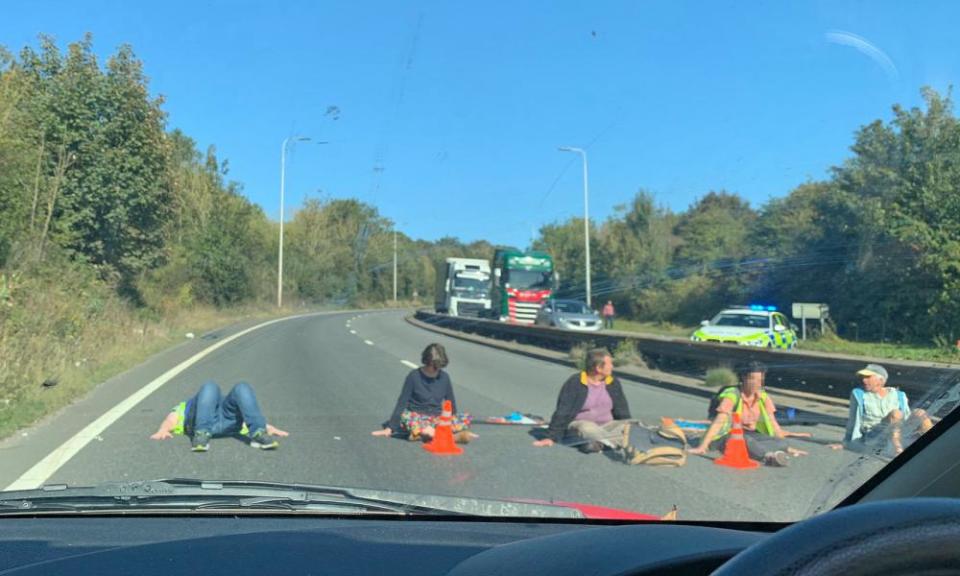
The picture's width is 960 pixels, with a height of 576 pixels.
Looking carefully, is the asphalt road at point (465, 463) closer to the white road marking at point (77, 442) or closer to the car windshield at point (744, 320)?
the white road marking at point (77, 442)

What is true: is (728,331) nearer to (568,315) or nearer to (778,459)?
(778,459)

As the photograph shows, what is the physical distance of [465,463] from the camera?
828 cm

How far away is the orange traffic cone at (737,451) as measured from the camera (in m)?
7.54

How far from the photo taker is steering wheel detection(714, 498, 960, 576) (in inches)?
47.4

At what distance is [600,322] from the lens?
27984 millimetres

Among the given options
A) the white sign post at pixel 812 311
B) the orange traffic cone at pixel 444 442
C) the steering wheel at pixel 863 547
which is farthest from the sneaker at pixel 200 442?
the steering wheel at pixel 863 547

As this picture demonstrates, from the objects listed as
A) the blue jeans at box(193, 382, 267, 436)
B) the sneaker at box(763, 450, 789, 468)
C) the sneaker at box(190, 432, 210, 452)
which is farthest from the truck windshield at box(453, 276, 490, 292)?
the sneaker at box(763, 450, 789, 468)

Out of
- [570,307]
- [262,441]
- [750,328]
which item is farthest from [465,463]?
[570,307]

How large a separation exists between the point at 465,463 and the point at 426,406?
59.0 inches

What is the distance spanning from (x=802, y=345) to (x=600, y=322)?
62.4ft

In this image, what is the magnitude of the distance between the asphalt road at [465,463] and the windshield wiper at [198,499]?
211 centimetres

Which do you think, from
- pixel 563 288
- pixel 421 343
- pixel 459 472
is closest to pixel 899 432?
pixel 459 472

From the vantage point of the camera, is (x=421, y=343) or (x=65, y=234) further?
(x=421, y=343)

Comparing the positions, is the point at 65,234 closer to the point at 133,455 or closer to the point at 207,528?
the point at 133,455
